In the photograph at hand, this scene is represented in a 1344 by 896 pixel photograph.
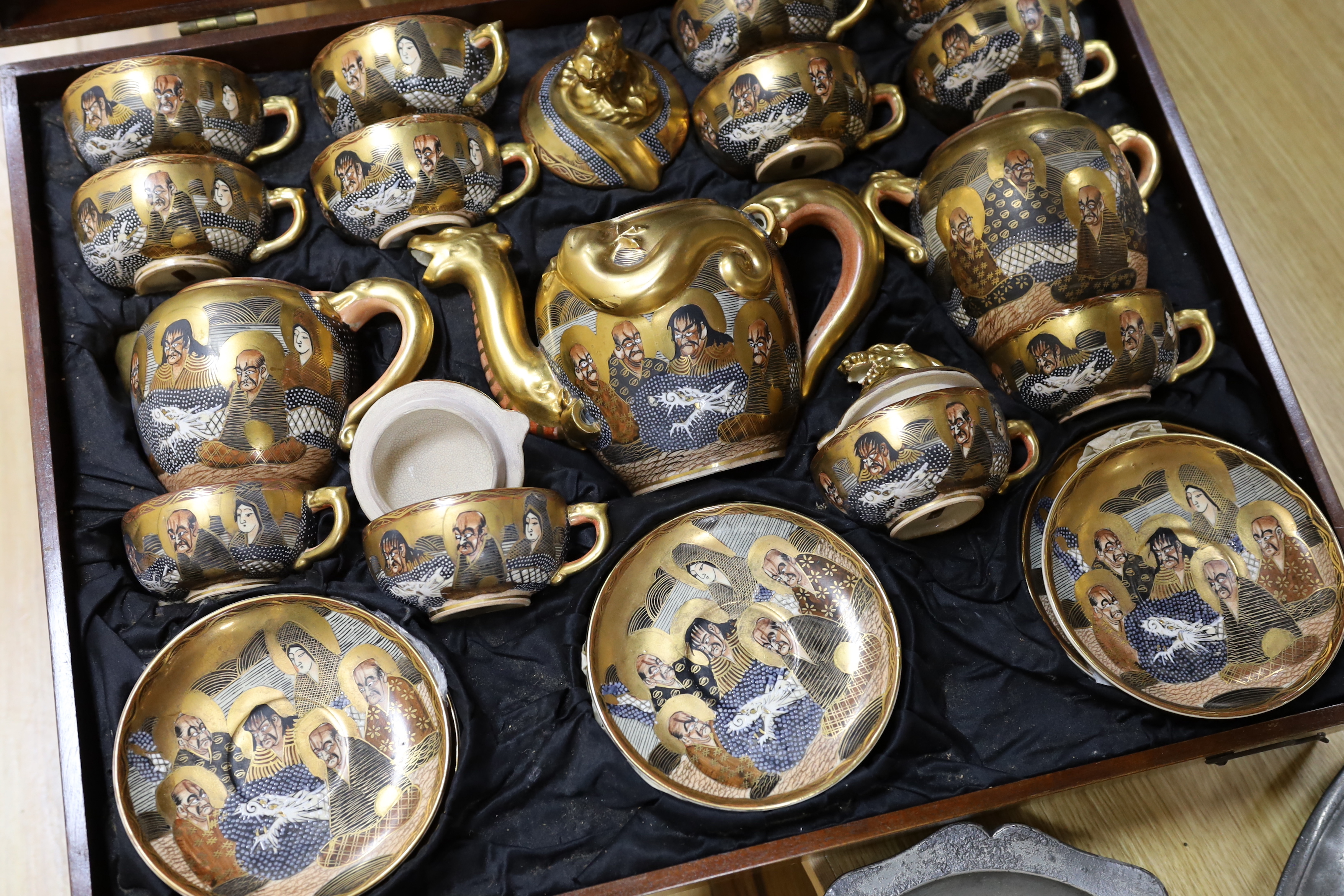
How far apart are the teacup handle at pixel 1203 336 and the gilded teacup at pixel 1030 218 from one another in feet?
0.24

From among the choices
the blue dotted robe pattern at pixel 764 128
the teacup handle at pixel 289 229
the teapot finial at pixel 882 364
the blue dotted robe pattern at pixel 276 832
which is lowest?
the blue dotted robe pattern at pixel 276 832

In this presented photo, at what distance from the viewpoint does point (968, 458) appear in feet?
2.80

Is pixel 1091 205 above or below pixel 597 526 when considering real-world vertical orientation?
above

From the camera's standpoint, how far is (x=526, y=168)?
108cm

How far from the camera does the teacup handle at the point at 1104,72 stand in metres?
1.09

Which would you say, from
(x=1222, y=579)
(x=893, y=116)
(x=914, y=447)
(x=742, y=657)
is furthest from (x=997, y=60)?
(x=742, y=657)

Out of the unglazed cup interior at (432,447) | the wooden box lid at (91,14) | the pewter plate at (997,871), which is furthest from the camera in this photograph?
the wooden box lid at (91,14)

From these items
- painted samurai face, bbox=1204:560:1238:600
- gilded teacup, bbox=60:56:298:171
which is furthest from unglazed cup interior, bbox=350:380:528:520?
painted samurai face, bbox=1204:560:1238:600

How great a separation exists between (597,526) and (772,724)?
0.25m

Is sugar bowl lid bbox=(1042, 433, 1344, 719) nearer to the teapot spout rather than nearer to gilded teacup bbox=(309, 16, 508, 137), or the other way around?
the teapot spout

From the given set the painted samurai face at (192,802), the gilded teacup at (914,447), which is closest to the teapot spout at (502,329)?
the gilded teacup at (914,447)

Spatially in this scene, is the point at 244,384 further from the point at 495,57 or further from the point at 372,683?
the point at 495,57

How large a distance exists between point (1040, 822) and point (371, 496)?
28.0 inches

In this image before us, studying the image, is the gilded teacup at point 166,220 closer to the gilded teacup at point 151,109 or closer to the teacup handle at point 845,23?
the gilded teacup at point 151,109
